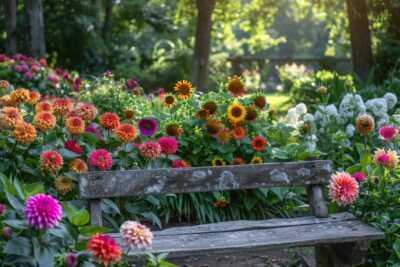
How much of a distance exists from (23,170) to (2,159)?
167 mm

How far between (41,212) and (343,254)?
189 centimetres

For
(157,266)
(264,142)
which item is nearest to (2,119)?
(157,266)

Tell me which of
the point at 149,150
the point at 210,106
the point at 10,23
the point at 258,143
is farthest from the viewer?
the point at 10,23

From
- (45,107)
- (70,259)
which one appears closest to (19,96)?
(45,107)

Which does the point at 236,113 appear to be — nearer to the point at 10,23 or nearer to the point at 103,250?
the point at 103,250

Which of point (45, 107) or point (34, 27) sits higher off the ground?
point (34, 27)

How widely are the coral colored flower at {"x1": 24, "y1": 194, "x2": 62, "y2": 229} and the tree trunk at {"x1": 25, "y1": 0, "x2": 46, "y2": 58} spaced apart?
406 inches

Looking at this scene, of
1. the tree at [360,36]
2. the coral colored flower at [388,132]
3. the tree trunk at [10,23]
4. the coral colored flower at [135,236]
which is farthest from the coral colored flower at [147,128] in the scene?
the tree trunk at [10,23]

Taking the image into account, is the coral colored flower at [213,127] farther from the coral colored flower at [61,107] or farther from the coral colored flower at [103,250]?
the coral colored flower at [103,250]

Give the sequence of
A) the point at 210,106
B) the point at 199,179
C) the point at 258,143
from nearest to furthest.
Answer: the point at 199,179 < the point at 258,143 < the point at 210,106

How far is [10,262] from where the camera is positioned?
2584mm

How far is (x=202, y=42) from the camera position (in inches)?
602

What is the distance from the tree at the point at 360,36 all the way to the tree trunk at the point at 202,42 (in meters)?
4.73

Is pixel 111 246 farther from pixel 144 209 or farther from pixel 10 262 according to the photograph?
pixel 144 209
